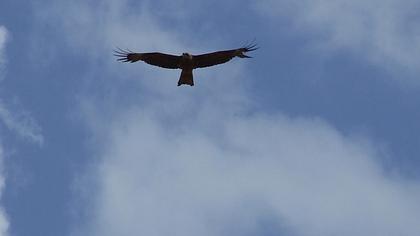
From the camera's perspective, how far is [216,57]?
25.0 meters

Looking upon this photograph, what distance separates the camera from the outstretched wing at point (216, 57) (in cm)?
2477

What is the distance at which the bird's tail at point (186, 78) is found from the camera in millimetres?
24172

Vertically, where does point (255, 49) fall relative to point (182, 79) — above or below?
above

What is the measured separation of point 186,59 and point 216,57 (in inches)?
52.1

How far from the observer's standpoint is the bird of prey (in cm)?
2456

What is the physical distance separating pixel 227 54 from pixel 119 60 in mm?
4739

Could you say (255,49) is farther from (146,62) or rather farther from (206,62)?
(146,62)

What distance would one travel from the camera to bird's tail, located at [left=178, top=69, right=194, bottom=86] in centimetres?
2417

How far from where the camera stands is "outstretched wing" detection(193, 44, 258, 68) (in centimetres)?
2477

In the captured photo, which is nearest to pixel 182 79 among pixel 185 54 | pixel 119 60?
pixel 185 54

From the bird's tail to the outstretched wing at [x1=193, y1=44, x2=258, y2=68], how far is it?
0.55 m

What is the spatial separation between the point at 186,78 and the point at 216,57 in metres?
1.74

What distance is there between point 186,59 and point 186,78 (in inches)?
36.1

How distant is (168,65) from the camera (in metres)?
25.3
